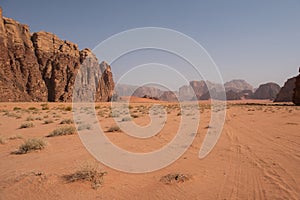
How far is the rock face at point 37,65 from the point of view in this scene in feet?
146

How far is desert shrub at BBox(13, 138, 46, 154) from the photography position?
20.4ft

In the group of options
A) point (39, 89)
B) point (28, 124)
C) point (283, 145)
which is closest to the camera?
point (283, 145)

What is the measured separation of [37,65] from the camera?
51.1m

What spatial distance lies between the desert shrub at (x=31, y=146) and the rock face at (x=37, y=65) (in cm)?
4335

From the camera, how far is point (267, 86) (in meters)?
113

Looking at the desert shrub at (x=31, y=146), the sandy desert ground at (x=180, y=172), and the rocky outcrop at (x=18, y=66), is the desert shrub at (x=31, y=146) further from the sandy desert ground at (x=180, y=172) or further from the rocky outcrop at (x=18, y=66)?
the rocky outcrop at (x=18, y=66)

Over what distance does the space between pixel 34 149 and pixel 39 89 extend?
2004 inches

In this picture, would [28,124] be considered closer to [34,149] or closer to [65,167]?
[34,149]

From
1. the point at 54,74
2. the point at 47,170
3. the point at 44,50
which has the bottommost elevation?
the point at 47,170

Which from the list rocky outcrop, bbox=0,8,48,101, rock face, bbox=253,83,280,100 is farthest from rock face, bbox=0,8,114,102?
rock face, bbox=253,83,280,100

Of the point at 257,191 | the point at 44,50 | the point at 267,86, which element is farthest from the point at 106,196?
the point at 267,86

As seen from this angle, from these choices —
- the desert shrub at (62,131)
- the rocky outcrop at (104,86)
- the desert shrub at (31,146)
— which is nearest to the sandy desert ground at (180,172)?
the desert shrub at (31,146)

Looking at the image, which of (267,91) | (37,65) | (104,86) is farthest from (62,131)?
(267,91)

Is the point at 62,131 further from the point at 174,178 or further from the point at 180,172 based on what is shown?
the point at 174,178
